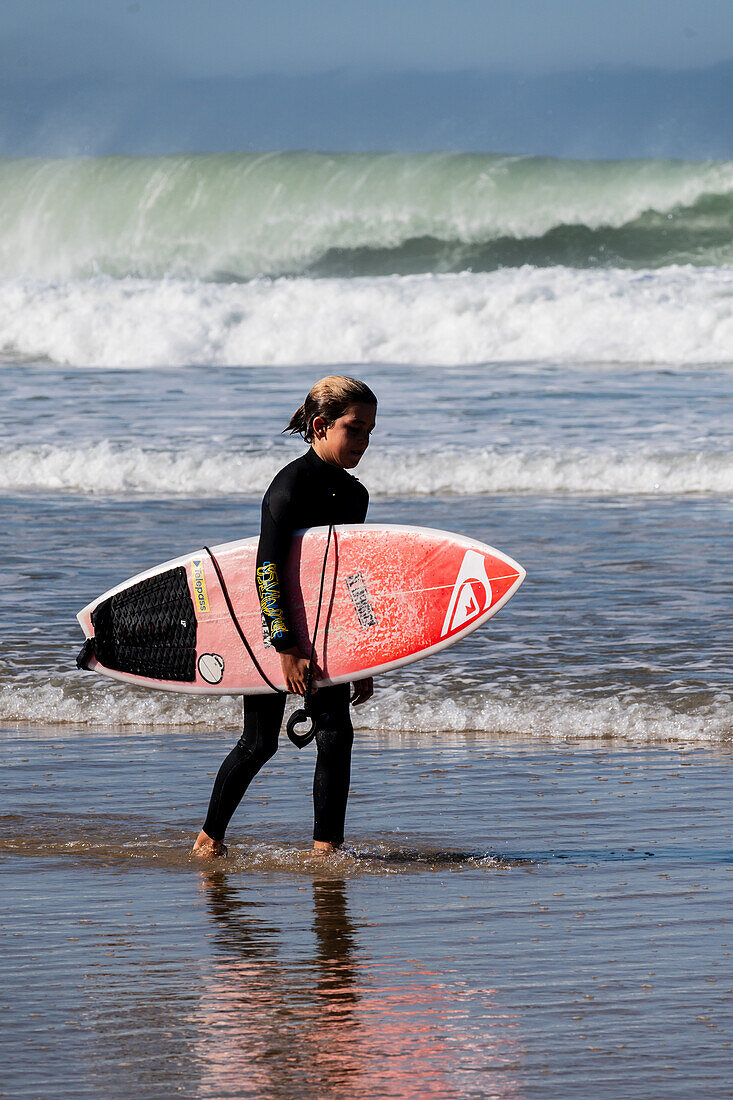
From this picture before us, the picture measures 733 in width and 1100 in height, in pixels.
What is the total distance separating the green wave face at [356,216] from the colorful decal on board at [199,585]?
2550cm

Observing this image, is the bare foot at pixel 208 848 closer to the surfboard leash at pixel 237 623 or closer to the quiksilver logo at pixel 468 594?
the surfboard leash at pixel 237 623

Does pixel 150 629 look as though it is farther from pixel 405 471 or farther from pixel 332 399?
pixel 405 471

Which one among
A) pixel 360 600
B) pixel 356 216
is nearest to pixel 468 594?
pixel 360 600

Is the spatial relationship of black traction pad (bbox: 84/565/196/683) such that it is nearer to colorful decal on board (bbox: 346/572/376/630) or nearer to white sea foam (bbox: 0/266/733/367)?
colorful decal on board (bbox: 346/572/376/630)

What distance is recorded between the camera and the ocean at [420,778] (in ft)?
9.18

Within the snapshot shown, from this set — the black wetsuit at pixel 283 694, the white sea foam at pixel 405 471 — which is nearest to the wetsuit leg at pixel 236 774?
the black wetsuit at pixel 283 694

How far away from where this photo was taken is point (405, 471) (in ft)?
41.7

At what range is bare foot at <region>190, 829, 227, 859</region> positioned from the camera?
4176mm

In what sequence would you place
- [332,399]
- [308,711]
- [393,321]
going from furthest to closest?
[393,321] → [308,711] → [332,399]

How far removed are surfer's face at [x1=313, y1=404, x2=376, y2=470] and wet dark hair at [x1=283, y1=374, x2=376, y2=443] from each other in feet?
0.05

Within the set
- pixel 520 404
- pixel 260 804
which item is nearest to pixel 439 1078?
pixel 260 804

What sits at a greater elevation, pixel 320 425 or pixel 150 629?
pixel 320 425

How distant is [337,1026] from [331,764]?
1.30 metres

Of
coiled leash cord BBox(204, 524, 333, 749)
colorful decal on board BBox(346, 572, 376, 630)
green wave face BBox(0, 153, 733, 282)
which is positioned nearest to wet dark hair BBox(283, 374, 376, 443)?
coiled leash cord BBox(204, 524, 333, 749)
